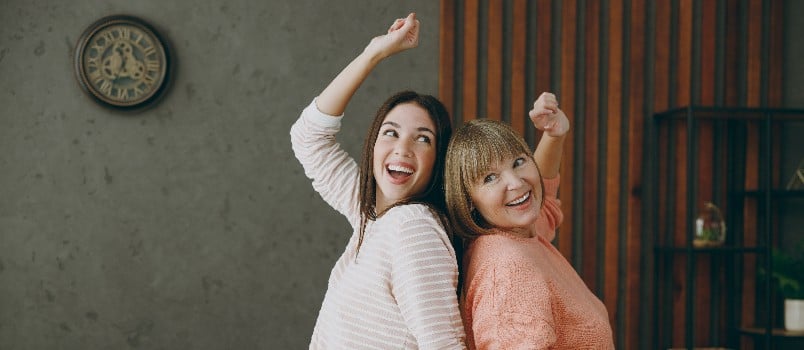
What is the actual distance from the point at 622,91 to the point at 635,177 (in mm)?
448

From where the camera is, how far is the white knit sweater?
4.69 ft

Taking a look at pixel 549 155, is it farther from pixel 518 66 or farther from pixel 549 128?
pixel 518 66

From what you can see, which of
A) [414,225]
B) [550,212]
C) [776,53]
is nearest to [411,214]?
[414,225]

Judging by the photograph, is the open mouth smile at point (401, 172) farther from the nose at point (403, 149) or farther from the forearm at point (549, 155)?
the forearm at point (549, 155)

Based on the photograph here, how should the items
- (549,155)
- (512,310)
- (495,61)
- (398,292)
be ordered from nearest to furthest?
(512,310) < (398,292) < (549,155) < (495,61)

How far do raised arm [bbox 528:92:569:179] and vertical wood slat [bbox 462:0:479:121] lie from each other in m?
1.88

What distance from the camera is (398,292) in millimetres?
1480

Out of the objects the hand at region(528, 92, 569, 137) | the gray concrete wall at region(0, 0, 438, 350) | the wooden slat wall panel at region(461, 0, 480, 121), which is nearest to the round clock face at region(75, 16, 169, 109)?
the gray concrete wall at region(0, 0, 438, 350)

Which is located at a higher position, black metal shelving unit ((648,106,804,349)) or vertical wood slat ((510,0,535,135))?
vertical wood slat ((510,0,535,135))

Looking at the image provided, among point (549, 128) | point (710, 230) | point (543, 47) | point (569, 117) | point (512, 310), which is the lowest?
point (512, 310)

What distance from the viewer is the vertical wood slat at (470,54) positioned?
3.95 meters

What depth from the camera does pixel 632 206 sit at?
4090mm

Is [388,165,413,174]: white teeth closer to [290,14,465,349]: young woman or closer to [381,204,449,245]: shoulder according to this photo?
[290,14,465,349]: young woman

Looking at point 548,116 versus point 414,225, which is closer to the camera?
point 414,225
